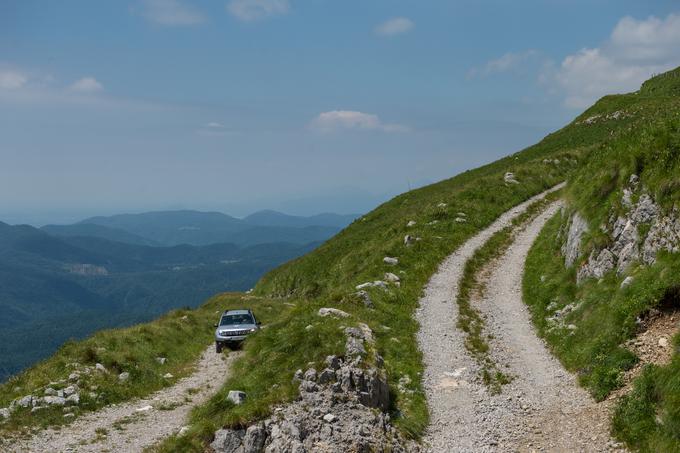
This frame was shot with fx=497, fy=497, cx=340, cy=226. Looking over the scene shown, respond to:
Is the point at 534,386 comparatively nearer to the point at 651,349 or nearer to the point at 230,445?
the point at 651,349

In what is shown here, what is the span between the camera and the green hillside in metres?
17.4

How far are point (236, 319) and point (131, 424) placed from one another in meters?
13.7

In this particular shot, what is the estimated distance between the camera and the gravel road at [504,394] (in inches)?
570

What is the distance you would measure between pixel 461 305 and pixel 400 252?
34.1ft

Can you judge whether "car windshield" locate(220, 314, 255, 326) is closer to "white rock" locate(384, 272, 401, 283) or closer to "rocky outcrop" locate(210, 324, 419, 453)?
"white rock" locate(384, 272, 401, 283)

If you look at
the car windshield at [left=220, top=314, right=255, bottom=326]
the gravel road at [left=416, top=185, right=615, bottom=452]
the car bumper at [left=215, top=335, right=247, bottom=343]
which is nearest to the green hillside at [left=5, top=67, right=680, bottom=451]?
the gravel road at [left=416, top=185, right=615, bottom=452]

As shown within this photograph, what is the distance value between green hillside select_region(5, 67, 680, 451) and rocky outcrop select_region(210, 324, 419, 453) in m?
0.48

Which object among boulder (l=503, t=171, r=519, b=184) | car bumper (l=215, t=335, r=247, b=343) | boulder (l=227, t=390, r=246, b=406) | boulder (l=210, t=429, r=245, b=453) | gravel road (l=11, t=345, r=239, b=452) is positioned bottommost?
gravel road (l=11, t=345, r=239, b=452)

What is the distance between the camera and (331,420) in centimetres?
1531

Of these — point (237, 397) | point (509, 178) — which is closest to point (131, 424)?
point (237, 397)

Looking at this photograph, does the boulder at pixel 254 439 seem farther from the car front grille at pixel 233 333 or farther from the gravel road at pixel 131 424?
the car front grille at pixel 233 333

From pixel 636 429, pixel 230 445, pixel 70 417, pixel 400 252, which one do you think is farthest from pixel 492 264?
pixel 70 417

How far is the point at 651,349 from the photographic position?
49.6 ft

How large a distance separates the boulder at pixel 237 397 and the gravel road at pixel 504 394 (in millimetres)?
6535
